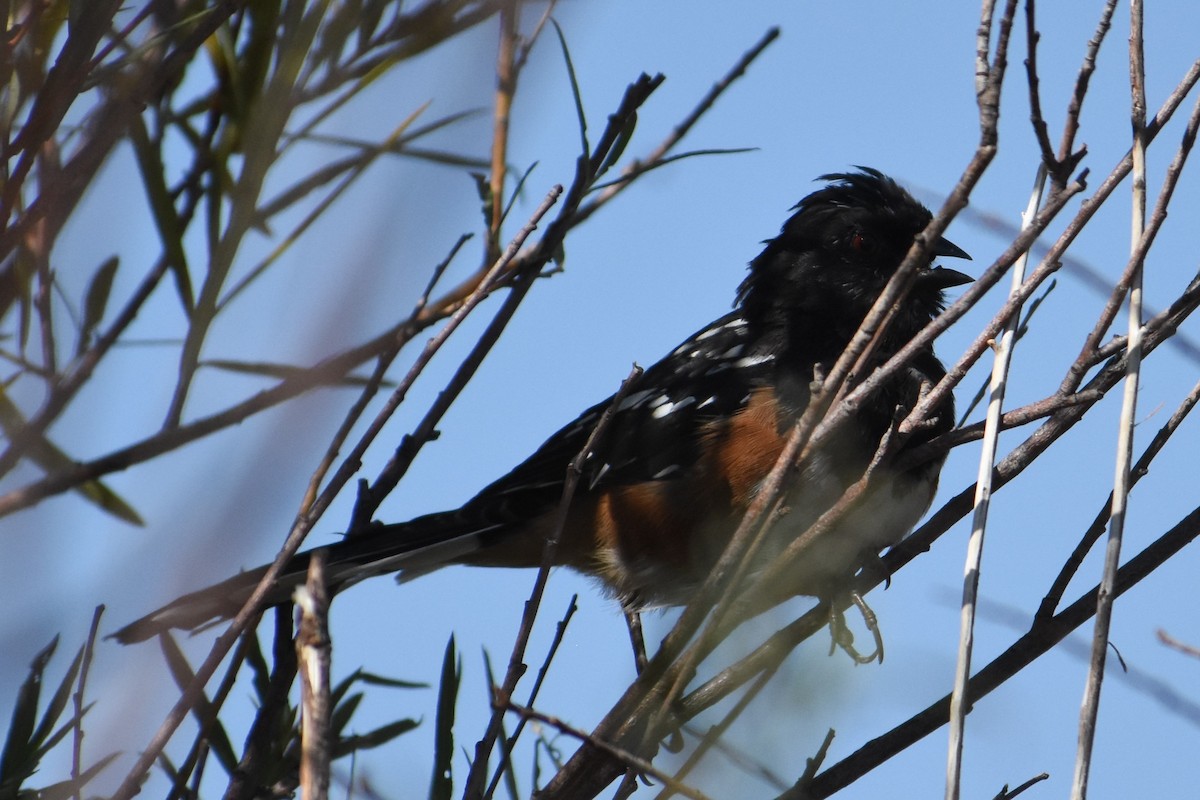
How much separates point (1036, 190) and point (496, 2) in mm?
840

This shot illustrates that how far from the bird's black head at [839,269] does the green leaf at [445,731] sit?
1.36 meters

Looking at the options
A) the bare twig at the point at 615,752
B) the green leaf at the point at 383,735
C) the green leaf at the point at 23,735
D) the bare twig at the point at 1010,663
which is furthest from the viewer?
the green leaf at the point at 383,735

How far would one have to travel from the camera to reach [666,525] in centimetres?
254

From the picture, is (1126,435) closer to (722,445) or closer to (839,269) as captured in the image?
(722,445)

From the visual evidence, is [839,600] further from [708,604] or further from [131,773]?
[131,773]

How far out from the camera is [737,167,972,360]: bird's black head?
2.66 m

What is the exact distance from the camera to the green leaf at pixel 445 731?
4.57 feet

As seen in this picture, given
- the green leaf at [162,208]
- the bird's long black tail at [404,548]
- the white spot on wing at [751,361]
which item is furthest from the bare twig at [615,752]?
the white spot on wing at [751,361]

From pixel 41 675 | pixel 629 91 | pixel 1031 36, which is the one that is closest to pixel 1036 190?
pixel 1031 36

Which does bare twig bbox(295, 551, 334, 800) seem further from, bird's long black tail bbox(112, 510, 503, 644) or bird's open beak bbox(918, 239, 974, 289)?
bird's open beak bbox(918, 239, 974, 289)

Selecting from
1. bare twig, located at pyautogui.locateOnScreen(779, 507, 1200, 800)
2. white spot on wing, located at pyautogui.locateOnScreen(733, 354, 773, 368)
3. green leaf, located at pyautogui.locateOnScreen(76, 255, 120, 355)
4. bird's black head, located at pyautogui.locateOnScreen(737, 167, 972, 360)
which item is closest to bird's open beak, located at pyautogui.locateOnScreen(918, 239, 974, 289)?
bird's black head, located at pyautogui.locateOnScreen(737, 167, 972, 360)

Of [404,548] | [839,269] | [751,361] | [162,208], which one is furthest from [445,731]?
[839,269]

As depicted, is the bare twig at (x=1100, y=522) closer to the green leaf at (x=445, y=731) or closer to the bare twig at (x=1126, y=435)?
the bare twig at (x=1126, y=435)

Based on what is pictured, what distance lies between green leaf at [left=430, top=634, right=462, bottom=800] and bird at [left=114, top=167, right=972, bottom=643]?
754 mm
